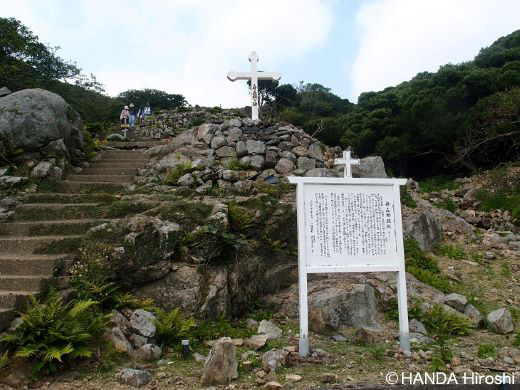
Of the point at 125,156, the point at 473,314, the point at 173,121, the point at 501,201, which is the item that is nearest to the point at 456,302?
the point at 473,314

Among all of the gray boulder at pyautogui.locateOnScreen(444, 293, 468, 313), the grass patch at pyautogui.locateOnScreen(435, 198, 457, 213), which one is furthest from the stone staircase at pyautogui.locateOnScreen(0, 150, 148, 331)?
the grass patch at pyautogui.locateOnScreen(435, 198, 457, 213)

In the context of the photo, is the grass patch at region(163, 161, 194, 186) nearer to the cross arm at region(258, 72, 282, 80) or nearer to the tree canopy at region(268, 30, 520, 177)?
the cross arm at region(258, 72, 282, 80)

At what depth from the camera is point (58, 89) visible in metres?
22.0

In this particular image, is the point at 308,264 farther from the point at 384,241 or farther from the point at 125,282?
the point at 125,282

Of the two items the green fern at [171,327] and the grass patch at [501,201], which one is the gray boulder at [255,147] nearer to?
the green fern at [171,327]

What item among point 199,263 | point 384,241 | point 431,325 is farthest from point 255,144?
point 431,325

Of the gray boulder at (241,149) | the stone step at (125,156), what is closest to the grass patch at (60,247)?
the gray boulder at (241,149)

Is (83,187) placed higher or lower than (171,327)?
higher

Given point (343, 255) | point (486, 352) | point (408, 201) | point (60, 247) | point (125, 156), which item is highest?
point (125, 156)

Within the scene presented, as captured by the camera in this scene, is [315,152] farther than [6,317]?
Yes

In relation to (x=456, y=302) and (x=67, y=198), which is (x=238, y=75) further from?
(x=456, y=302)

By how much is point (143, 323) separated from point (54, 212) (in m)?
3.33

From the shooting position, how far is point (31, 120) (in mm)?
8727

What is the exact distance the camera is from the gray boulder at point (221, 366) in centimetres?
453
